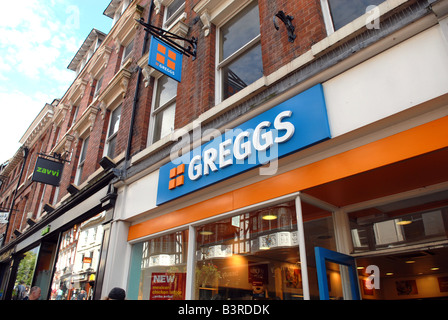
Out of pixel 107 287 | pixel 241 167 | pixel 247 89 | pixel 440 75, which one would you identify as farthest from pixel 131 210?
pixel 440 75

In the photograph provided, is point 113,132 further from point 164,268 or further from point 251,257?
point 251,257

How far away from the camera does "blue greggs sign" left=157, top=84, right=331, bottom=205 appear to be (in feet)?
13.4

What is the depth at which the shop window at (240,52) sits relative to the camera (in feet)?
20.0

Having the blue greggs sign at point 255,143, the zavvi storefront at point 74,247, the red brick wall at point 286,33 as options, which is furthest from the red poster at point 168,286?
the red brick wall at point 286,33

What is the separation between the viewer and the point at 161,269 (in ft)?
21.2

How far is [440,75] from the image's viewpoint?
311 cm

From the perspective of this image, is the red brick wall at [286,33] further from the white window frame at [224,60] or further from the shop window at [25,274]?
the shop window at [25,274]

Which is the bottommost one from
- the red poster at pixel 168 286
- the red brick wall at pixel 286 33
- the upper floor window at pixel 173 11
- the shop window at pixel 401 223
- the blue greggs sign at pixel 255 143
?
the red poster at pixel 168 286

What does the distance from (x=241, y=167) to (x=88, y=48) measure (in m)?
17.6

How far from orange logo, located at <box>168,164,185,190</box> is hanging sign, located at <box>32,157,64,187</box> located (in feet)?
28.5

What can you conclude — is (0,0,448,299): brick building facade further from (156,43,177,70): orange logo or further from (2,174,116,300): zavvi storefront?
(156,43,177,70): orange logo

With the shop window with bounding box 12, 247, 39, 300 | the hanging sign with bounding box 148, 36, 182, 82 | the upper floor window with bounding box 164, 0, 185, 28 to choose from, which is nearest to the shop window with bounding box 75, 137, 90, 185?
the shop window with bounding box 12, 247, 39, 300

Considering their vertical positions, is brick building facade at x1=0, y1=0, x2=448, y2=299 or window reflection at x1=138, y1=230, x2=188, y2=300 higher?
brick building facade at x1=0, y1=0, x2=448, y2=299

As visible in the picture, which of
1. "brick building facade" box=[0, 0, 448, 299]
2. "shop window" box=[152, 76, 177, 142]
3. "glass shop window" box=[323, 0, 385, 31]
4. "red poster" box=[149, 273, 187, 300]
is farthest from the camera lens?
"shop window" box=[152, 76, 177, 142]
